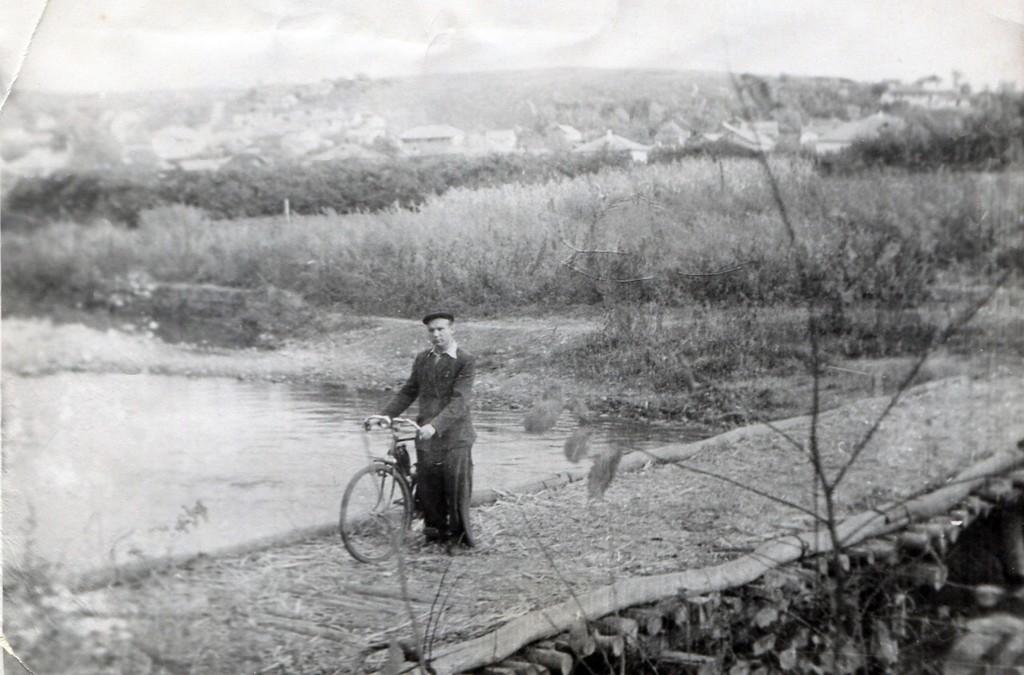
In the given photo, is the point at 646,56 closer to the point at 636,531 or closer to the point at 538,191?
the point at 538,191

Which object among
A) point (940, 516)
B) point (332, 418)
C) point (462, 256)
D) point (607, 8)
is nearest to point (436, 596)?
point (332, 418)

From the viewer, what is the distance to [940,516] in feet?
7.46

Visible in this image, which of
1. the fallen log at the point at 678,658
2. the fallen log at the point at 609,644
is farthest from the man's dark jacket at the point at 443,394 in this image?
the fallen log at the point at 678,658

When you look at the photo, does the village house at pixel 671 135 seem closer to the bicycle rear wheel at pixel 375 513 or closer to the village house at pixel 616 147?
the village house at pixel 616 147

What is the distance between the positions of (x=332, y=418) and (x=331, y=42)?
915mm

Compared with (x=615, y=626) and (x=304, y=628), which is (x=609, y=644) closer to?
(x=615, y=626)

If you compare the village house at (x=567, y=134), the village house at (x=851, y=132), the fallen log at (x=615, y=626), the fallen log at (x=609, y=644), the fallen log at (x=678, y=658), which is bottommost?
the fallen log at (x=678, y=658)

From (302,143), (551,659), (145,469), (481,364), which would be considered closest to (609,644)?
(551,659)

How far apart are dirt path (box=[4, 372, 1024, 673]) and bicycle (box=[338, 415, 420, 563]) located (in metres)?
0.05

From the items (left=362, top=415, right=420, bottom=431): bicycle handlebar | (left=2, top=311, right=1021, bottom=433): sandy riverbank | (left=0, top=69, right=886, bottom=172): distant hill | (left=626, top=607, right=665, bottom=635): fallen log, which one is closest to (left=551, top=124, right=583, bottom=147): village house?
(left=0, top=69, right=886, bottom=172): distant hill

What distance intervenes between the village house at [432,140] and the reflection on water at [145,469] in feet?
2.20

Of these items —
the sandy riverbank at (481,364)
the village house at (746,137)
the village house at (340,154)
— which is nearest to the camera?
the sandy riverbank at (481,364)

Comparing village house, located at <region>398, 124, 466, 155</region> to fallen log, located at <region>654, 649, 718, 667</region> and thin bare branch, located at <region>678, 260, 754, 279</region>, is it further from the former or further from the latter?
fallen log, located at <region>654, 649, 718, 667</region>

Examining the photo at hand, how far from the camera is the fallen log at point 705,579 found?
2.11 meters
